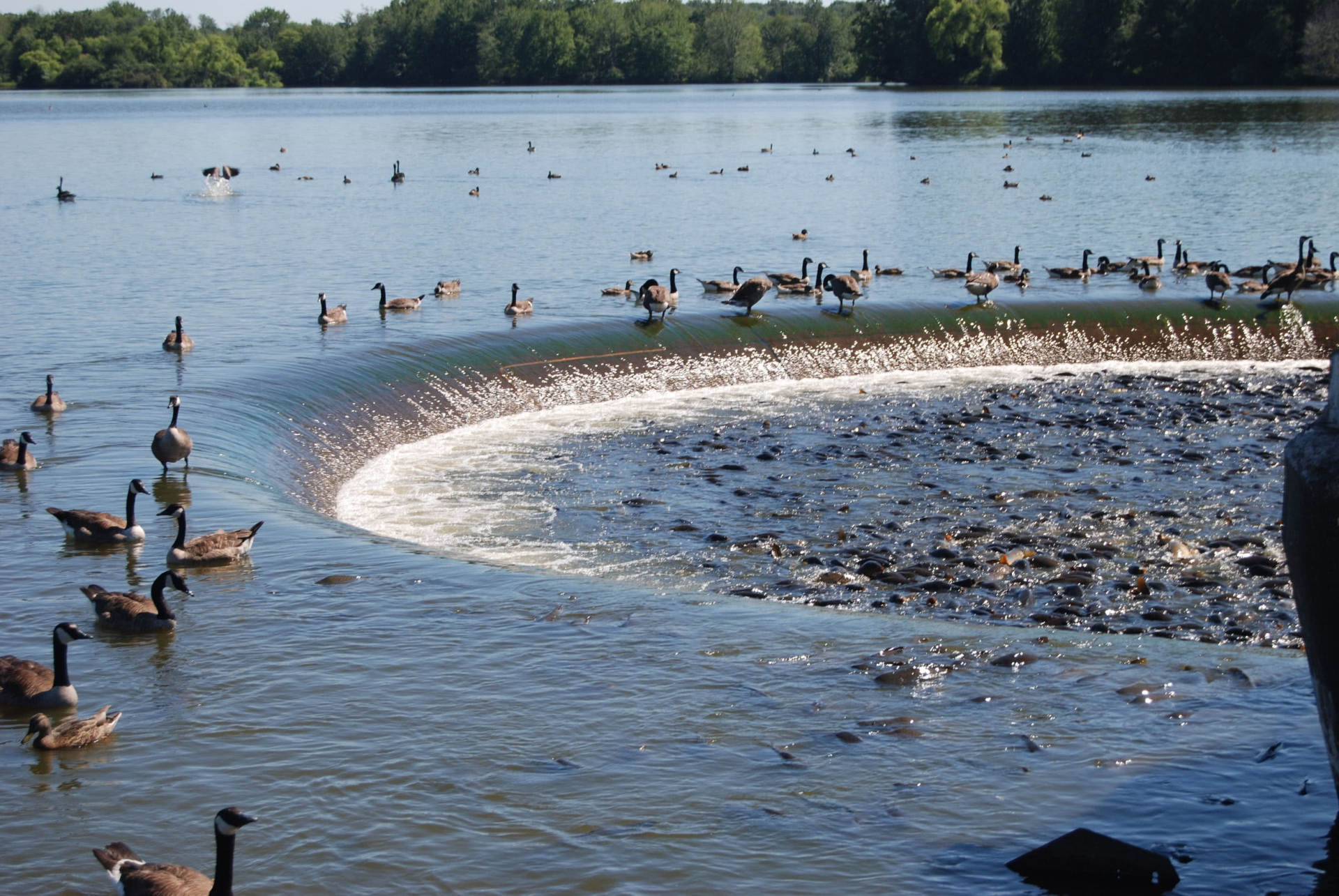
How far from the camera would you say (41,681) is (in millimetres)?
11062

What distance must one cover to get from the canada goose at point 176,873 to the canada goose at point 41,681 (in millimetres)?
2899

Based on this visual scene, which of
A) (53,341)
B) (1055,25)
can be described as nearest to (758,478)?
(53,341)

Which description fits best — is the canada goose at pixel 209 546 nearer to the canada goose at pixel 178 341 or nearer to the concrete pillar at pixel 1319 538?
the concrete pillar at pixel 1319 538

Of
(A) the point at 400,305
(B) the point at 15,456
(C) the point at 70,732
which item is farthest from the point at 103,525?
(A) the point at 400,305

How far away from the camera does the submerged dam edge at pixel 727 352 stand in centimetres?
2309

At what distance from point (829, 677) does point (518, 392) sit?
14154 millimetres

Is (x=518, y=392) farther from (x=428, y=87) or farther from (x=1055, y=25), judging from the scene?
(x=428, y=87)

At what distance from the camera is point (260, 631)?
12.8 m

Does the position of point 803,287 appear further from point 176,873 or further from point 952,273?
point 176,873

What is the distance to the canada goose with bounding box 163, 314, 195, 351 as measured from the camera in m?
25.4

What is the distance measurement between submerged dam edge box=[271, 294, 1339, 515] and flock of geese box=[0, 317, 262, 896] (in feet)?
15.0

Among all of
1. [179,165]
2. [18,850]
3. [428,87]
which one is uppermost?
[428,87]

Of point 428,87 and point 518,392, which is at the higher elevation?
point 428,87

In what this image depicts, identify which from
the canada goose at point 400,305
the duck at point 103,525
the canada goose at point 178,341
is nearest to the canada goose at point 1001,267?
the canada goose at point 400,305
